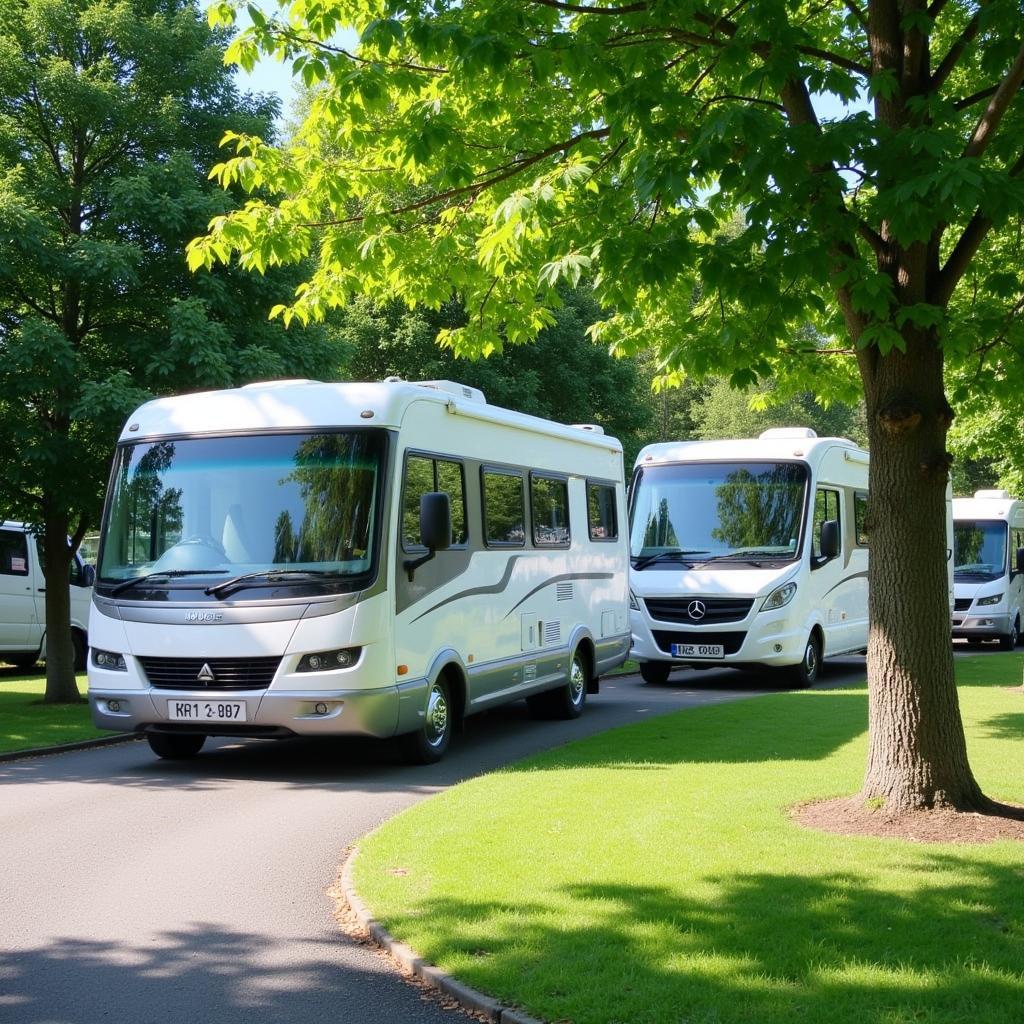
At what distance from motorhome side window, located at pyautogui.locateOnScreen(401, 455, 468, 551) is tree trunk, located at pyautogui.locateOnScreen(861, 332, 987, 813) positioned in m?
4.13

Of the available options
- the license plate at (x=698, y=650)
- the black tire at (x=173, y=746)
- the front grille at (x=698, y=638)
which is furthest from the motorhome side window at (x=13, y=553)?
the black tire at (x=173, y=746)

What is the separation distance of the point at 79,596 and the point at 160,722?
1387cm

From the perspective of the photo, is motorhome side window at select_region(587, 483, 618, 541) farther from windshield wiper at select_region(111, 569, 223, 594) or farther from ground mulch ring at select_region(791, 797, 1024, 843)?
ground mulch ring at select_region(791, 797, 1024, 843)

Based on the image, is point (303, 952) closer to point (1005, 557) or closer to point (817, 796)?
point (817, 796)

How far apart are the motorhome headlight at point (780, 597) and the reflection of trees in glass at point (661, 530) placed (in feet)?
5.21

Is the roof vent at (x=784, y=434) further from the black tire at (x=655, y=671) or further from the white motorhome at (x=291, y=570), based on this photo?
the white motorhome at (x=291, y=570)

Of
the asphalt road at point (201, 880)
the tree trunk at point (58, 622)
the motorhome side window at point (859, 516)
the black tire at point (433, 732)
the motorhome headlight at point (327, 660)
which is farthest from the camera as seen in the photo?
the motorhome side window at point (859, 516)

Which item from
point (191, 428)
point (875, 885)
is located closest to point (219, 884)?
point (875, 885)

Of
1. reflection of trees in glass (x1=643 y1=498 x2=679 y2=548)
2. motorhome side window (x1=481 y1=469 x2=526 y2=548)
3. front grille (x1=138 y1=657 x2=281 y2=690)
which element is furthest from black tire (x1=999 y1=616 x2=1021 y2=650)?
front grille (x1=138 y1=657 x2=281 y2=690)

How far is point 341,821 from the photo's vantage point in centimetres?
885

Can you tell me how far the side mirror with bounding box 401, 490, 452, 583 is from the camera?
10641 mm

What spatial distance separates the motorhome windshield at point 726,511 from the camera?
17.9 meters

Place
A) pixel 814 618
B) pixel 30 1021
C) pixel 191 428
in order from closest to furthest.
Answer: pixel 30 1021
pixel 191 428
pixel 814 618

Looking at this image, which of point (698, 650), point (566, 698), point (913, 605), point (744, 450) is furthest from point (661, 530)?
point (913, 605)
